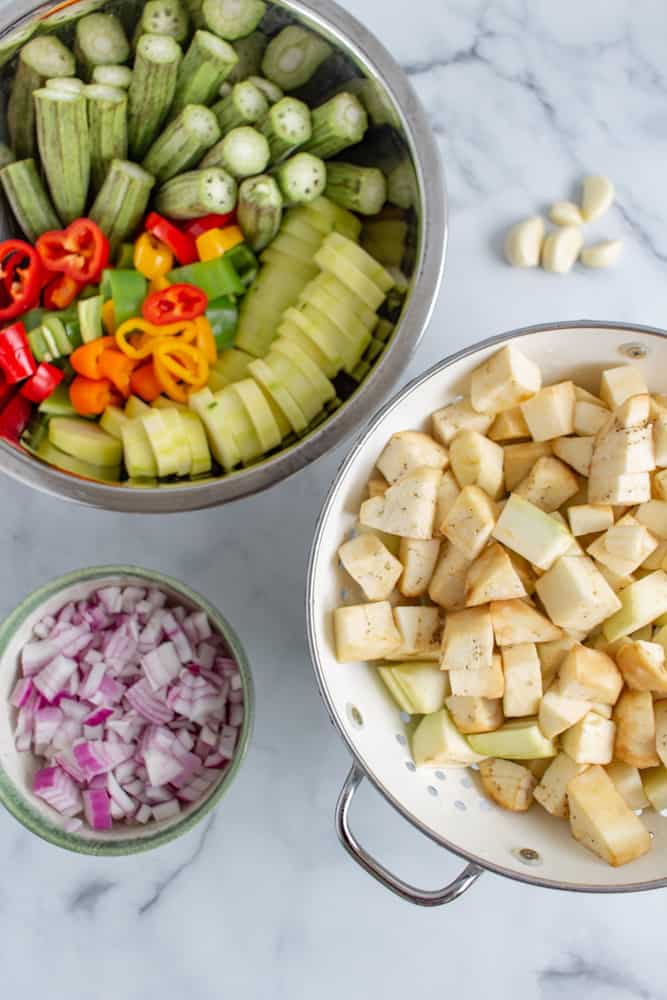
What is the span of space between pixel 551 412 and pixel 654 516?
22cm

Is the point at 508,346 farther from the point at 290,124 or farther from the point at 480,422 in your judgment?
the point at 290,124

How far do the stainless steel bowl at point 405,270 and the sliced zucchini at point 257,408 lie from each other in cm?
7

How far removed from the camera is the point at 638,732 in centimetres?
135

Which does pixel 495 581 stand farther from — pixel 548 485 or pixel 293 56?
pixel 293 56

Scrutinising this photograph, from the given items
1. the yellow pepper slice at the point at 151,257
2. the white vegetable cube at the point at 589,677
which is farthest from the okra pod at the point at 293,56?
the white vegetable cube at the point at 589,677

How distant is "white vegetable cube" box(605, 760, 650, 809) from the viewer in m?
1.39

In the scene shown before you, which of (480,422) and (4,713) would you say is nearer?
(480,422)

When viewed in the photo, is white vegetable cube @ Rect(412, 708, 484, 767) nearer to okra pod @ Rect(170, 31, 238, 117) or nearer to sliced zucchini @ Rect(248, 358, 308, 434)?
sliced zucchini @ Rect(248, 358, 308, 434)

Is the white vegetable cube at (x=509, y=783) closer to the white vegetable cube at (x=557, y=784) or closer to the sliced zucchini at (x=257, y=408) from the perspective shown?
the white vegetable cube at (x=557, y=784)

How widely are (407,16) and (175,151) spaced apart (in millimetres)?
536

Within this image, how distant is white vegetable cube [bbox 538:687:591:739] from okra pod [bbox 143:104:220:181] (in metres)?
1.04

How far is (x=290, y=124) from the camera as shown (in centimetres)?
148

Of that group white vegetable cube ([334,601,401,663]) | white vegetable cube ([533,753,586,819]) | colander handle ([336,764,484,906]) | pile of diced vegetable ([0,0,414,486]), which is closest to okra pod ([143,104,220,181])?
pile of diced vegetable ([0,0,414,486])

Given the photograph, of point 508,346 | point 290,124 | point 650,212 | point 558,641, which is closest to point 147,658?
point 558,641
